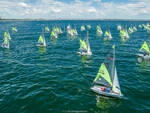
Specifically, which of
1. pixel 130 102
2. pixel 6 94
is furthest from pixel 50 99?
pixel 130 102

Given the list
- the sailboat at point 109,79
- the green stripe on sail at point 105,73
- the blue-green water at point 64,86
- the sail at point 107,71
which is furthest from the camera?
the green stripe on sail at point 105,73

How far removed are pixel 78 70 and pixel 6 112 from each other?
67.1ft

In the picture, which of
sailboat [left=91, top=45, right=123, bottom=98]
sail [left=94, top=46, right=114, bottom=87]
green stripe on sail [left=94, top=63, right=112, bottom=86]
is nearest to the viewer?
sail [left=94, top=46, right=114, bottom=87]

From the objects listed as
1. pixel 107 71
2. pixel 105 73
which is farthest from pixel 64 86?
pixel 107 71

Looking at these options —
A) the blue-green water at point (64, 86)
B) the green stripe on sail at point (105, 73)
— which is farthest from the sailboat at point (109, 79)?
the blue-green water at point (64, 86)

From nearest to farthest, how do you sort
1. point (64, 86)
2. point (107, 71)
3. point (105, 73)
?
point (107, 71) → point (105, 73) → point (64, 86)

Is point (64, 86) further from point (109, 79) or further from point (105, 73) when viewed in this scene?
point (109, 79)

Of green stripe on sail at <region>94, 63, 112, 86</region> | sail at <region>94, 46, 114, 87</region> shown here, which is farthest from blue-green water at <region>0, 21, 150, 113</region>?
green stripe on sail at <region>94, 63, 112, 86</region>

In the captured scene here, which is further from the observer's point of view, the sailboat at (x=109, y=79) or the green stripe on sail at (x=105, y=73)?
the green stripe on sail at (x=105, y=73)

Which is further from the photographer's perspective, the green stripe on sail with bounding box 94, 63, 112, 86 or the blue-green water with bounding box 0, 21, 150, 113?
the green stripe on sail with bounding box 94, 63, 112, 86

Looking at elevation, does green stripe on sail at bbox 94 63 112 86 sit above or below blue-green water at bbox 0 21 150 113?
above

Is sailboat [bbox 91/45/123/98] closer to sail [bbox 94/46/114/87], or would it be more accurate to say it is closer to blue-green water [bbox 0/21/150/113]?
sail [bbox 94/46/114/87]

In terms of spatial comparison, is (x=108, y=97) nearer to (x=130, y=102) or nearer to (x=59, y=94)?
(x=130, y=102)

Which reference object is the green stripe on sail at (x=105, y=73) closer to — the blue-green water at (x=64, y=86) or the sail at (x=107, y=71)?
the sail at (x=107, y=71)
